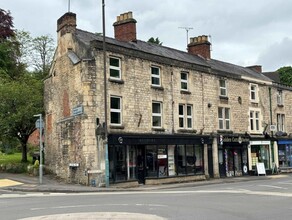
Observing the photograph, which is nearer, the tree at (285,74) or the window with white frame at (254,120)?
A: the window with white frame at (254,120)

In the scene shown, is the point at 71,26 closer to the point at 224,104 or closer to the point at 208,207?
the point at 224,104

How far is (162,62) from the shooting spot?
1131 inches

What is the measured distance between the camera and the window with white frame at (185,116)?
97.5 ft

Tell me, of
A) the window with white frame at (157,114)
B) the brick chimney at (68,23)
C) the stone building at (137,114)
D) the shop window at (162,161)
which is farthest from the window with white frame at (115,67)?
the shop window at (162,161)

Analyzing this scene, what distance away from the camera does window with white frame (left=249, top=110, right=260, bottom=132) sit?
36.6 meters

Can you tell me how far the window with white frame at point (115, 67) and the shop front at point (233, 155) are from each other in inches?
411

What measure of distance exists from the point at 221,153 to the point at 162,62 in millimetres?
9313

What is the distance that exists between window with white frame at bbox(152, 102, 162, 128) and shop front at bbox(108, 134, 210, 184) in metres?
1.12

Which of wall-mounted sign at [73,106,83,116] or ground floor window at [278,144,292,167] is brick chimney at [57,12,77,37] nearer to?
wall-mounted sign at [73,106,83,116]

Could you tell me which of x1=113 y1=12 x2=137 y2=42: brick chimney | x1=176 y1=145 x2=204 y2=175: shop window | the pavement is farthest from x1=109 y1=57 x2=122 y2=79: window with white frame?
x1=176 y1=145 x2=204 y2=175: shop window

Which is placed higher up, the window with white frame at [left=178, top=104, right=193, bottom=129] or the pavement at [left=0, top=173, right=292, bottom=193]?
the window with white frame at [left=178, top=104, right=193, bottom=129]

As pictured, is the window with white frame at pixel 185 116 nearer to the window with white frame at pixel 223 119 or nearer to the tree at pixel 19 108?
the window with white frame at pixel 223 119

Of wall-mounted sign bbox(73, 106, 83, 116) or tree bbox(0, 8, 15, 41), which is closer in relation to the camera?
wall-mounted sign bbox(73, 106, 83, 116)

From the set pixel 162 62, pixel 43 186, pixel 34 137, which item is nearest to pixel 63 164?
pixel 43 186
